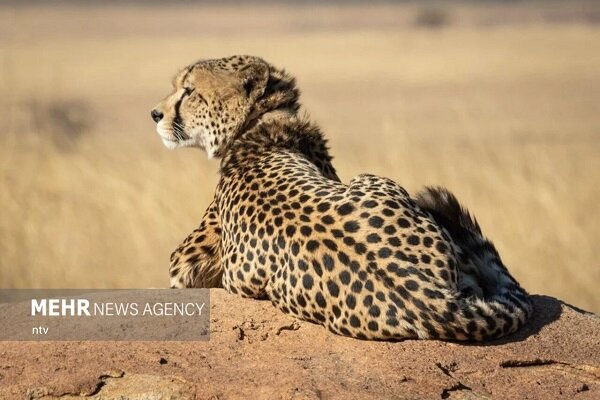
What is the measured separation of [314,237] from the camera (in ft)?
12.7

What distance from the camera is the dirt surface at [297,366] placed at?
3.42 meters

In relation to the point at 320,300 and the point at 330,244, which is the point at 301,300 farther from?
the point at 330,244

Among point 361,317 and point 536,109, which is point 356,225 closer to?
point 361,317

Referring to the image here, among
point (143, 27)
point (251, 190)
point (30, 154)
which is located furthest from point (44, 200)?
A: point (143, 27)

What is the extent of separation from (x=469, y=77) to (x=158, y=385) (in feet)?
54.6

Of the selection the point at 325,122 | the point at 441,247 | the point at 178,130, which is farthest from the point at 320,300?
the point at 325,122

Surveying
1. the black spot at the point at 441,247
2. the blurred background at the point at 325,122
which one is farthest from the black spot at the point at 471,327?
the blurred background at the point at 325,122

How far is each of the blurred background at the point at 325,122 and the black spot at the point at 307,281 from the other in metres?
3.89

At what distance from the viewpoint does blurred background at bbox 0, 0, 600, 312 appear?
25.6ft

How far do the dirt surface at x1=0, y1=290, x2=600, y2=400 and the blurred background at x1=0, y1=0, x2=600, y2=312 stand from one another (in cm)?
386

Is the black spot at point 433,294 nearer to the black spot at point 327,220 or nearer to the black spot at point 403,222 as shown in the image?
the black spot at point 403,222

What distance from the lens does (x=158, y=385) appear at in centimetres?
344

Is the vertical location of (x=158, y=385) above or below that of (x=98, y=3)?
below

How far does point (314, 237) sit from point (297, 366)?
0.49 metres
